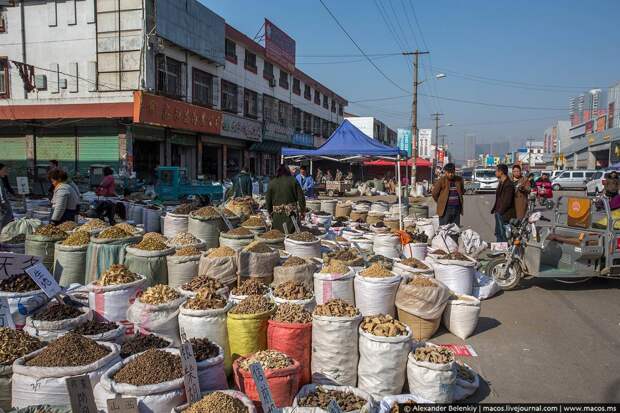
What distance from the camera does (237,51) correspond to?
92.8ft

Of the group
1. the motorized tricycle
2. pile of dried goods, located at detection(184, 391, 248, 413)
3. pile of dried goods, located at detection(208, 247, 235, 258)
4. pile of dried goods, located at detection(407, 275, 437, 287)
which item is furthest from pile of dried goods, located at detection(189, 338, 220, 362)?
the motorized tricycle

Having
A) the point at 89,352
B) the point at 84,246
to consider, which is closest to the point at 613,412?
the point at 89,352

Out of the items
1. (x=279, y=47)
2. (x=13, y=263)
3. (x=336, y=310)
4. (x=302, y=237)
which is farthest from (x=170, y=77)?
(x=336, y=310)

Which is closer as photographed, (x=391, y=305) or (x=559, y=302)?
(x=391, y=305)

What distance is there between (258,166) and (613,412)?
102ft

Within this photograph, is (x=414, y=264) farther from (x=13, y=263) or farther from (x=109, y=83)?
(x=109, y=83)

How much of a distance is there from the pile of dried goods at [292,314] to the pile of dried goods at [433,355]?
1.02m

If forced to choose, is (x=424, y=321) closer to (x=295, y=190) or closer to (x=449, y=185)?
(x=295, y=190)

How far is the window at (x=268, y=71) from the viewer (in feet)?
107

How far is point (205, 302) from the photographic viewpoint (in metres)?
4.39

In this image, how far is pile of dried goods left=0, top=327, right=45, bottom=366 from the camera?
352 centimetres

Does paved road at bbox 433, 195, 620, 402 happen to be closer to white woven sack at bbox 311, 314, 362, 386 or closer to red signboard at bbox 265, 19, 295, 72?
white woven sack at bbox 311, 314, 362, 386

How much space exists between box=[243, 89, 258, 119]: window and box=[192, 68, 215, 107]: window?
14.6 feet

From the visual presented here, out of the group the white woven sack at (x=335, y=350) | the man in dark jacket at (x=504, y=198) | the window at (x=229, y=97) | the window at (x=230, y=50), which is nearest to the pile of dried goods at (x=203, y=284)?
the white woven sack at (x=335, y=350)
